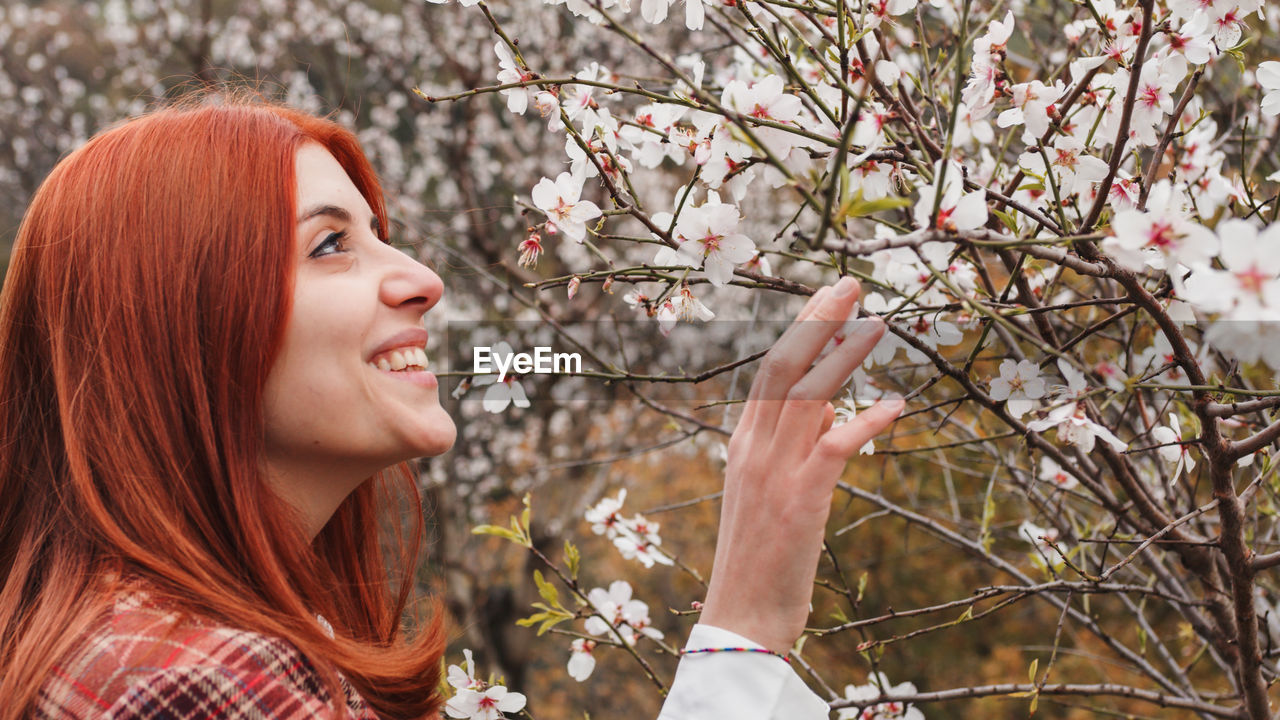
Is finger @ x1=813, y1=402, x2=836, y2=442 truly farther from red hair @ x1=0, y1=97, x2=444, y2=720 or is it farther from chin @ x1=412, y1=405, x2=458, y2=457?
red hair @ x1=0, y1=97, x2=444, y2=720

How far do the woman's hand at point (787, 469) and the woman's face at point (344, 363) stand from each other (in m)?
0.42

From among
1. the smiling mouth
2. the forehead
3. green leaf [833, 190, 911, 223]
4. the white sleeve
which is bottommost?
the white sleeve

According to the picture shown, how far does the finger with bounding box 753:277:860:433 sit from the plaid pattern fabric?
538mm

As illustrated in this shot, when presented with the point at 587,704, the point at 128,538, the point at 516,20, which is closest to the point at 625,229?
the point at 516,20

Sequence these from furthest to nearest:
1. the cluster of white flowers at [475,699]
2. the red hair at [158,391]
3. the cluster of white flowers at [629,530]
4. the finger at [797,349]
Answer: the cluster of white flowers at [629,530] < the cluster of white flowers at [475,699] < the red hair at [158,391] < the finger at [797,349]

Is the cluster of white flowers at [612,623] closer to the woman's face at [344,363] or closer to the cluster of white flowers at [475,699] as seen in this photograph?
the cluster of white flowers at [475,699]

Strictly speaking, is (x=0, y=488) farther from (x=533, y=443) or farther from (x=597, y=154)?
(x=533, y=443)

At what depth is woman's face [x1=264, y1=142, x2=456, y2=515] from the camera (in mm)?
1158

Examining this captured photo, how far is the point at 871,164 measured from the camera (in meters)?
1.11

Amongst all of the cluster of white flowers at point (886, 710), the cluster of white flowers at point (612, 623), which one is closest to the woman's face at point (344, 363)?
the cluster of white flowers at point (612, 623)

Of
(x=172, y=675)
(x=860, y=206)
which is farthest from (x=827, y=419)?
(x=172, y=675)

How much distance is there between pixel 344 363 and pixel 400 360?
0.07 m

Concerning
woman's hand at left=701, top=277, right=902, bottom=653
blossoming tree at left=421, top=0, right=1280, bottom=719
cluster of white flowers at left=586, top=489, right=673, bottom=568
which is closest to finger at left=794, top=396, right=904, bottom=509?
woman's hand at left=701, top=277, right=902, bottom=653

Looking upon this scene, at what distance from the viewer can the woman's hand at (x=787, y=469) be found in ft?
2.90
